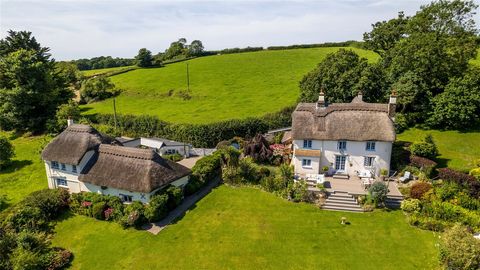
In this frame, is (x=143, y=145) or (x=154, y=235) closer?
(x=154, y=235)

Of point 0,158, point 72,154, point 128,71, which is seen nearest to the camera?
point 72,154

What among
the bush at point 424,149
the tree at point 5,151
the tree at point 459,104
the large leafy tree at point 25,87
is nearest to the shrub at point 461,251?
the bush at point 424,149

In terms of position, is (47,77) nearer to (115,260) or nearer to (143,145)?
(143,145)

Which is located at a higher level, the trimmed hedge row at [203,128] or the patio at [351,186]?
the trimmed hedge row at [203,128]

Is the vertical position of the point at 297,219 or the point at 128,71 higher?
the point at 128,71

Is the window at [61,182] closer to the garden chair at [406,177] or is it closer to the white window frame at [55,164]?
the white window frame at [55,164]

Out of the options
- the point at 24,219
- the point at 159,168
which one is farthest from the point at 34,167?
the point at 159,168

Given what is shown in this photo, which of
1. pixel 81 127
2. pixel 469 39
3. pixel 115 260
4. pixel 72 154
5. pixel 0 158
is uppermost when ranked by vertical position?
pixel 469 39

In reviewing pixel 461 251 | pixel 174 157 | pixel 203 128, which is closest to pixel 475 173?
pixel 461 251
